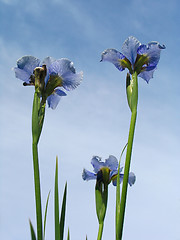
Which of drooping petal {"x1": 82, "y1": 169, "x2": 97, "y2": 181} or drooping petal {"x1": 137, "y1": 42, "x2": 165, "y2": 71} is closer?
drooping petal {"x1": 137, "y1": 42, "x2": 165, "y2": 71}

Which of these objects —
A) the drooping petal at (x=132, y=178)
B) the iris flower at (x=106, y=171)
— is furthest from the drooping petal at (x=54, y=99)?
the drooping petal at (x=132, y=178)

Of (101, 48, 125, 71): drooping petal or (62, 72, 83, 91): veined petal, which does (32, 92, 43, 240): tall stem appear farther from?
(101, 48, 125, 71): drooping petal

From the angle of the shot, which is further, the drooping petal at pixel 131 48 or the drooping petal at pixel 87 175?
the drooping petal at pixel 87 175

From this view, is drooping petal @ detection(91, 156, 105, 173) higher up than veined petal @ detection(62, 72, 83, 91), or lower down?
lower down

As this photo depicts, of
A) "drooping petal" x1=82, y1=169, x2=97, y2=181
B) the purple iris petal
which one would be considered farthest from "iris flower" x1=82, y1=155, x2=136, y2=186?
the purple iris petal

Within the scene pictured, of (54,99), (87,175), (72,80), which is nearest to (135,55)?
(72,80)

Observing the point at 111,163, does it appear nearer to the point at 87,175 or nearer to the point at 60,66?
the point at 87,175

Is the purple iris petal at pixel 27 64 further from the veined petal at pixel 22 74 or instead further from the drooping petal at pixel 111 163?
the drooping petal at pixel 111 163
